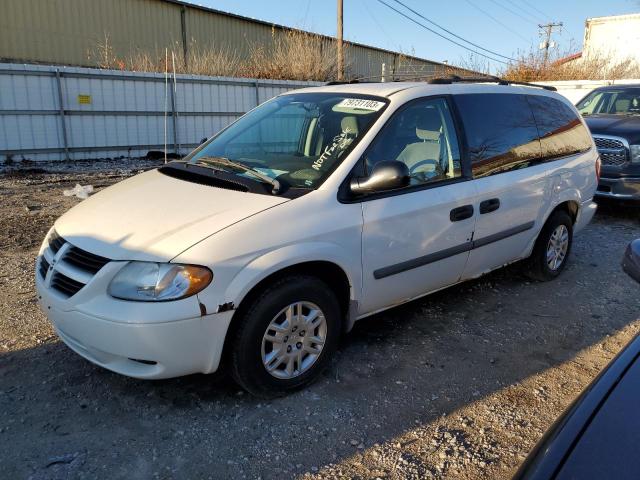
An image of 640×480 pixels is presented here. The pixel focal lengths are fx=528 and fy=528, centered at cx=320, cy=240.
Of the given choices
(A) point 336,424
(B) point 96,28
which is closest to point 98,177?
(A) point 336,424

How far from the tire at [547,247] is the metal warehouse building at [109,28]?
40.1 feet

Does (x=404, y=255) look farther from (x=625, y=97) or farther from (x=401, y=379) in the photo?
(x=625, y=97)

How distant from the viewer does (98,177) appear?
996cm

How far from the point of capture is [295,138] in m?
3.67

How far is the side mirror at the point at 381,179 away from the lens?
305 cm

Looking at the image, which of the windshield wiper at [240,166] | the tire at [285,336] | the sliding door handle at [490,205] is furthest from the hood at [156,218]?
the sliding door handle at [490,205]

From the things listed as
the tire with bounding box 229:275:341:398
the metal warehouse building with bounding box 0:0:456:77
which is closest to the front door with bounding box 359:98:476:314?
the tire with bounding box 229:275:341:398

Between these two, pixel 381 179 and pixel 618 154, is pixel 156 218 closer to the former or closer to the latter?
pixel 381 179

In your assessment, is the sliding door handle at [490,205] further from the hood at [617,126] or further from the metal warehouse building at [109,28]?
the metal warehouse building at [109,28]

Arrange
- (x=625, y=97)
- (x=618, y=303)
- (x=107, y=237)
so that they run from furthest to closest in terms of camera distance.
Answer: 1. (x=625, y=97)
2. (x=618, y=303)
3. (x=107, y=237)

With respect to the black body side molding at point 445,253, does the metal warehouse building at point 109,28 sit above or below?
above

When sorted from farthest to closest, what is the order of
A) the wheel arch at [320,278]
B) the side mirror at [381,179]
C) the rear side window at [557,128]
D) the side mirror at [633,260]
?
the rear side window at [557,128], the side mirror at [381,179], the wheel arch at [320,278], the side mirror at [633,260]

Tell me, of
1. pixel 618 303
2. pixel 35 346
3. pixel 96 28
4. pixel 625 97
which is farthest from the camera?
pixel 96 28

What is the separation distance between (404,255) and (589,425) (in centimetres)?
194
